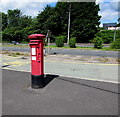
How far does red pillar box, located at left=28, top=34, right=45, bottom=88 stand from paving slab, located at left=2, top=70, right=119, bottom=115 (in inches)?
12.1

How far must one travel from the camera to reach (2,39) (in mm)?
44781

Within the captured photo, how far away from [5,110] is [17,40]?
43.4 m

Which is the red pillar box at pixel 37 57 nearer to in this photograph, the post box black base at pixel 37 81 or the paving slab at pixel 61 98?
the post box black base at pixel 37 81

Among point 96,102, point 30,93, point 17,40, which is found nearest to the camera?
point 96,102

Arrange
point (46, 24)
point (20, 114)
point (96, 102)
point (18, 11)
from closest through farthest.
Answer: point (20, 114), point (96, 102), point (46, 24), point (18, 11)

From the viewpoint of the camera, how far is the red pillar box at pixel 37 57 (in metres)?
4.25

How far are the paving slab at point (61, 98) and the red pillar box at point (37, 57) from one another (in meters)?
0.31

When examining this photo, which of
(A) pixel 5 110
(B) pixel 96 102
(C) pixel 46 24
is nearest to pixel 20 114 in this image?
(A) pixel 5 110

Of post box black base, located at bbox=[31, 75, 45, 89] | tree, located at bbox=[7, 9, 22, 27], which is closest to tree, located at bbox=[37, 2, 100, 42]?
tree, located at bbox=[7, 9, 22, 27]

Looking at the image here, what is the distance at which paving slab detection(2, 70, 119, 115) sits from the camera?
3061 mm

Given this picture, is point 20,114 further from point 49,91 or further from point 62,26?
point 62,26

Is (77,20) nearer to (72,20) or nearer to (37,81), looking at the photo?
(72,20)

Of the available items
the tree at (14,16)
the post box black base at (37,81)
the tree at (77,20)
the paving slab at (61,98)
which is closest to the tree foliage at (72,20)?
the tree at (77,20)

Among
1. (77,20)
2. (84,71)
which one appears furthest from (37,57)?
(77,20)
